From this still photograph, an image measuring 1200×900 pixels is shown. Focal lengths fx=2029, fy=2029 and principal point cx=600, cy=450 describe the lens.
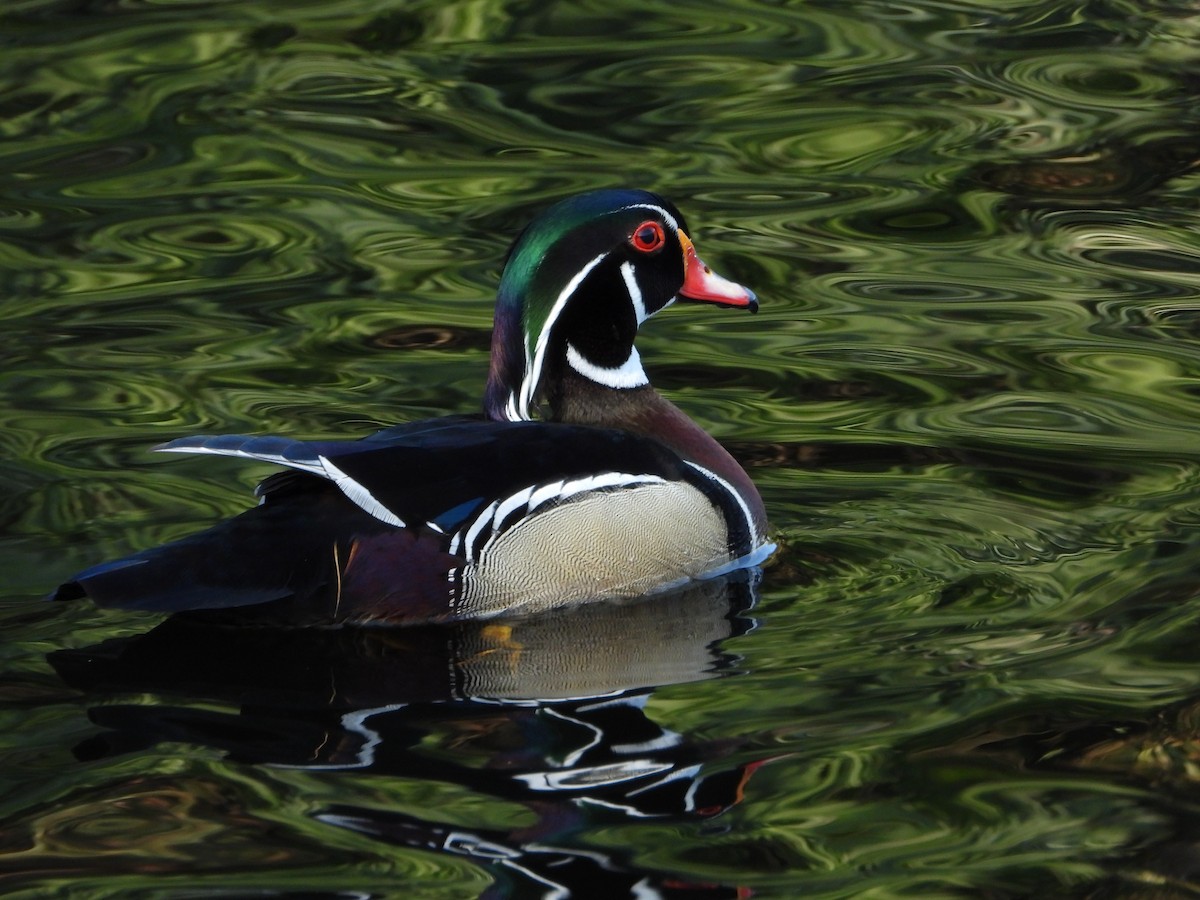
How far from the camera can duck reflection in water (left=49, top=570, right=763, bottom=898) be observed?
4.40 metres

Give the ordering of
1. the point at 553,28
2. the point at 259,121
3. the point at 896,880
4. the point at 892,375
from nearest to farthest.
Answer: the point at 896,880 < the point at 892,375 < the point at 259,121 < the point at 553,28

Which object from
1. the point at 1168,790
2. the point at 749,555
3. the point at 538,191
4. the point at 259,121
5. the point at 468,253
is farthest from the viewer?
the point at 259,121

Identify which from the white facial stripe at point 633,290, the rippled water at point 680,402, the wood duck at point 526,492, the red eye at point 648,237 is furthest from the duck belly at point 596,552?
the red eye at point 648,237

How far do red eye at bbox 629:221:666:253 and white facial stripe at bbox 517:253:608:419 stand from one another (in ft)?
0.47

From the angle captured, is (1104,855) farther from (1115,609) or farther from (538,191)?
(538,191)

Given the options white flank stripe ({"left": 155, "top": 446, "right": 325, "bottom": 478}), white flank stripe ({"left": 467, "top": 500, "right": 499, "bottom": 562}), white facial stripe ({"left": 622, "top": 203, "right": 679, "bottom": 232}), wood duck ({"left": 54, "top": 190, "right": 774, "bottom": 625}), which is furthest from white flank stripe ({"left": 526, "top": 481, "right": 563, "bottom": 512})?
white facial stripe ({"left": 622, "top": 203, "right": 679, "bottom": 232})

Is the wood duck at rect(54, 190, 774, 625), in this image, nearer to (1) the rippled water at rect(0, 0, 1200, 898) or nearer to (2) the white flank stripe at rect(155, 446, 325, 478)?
(2) the white flank stripe at rect(155, 446, 325, 478)

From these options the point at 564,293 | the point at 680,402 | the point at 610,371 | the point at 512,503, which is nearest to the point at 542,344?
the point at 564,293

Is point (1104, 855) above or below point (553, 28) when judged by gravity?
below

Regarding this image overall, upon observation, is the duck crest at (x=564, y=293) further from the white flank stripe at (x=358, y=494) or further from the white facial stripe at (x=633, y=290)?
the white flank stripe at (x=358, y=494)

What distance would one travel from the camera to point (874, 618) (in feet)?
18.8

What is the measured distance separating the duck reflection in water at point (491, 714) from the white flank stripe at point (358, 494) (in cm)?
35

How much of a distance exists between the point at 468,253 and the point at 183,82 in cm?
295

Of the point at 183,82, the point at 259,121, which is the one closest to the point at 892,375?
the point at 259,121
